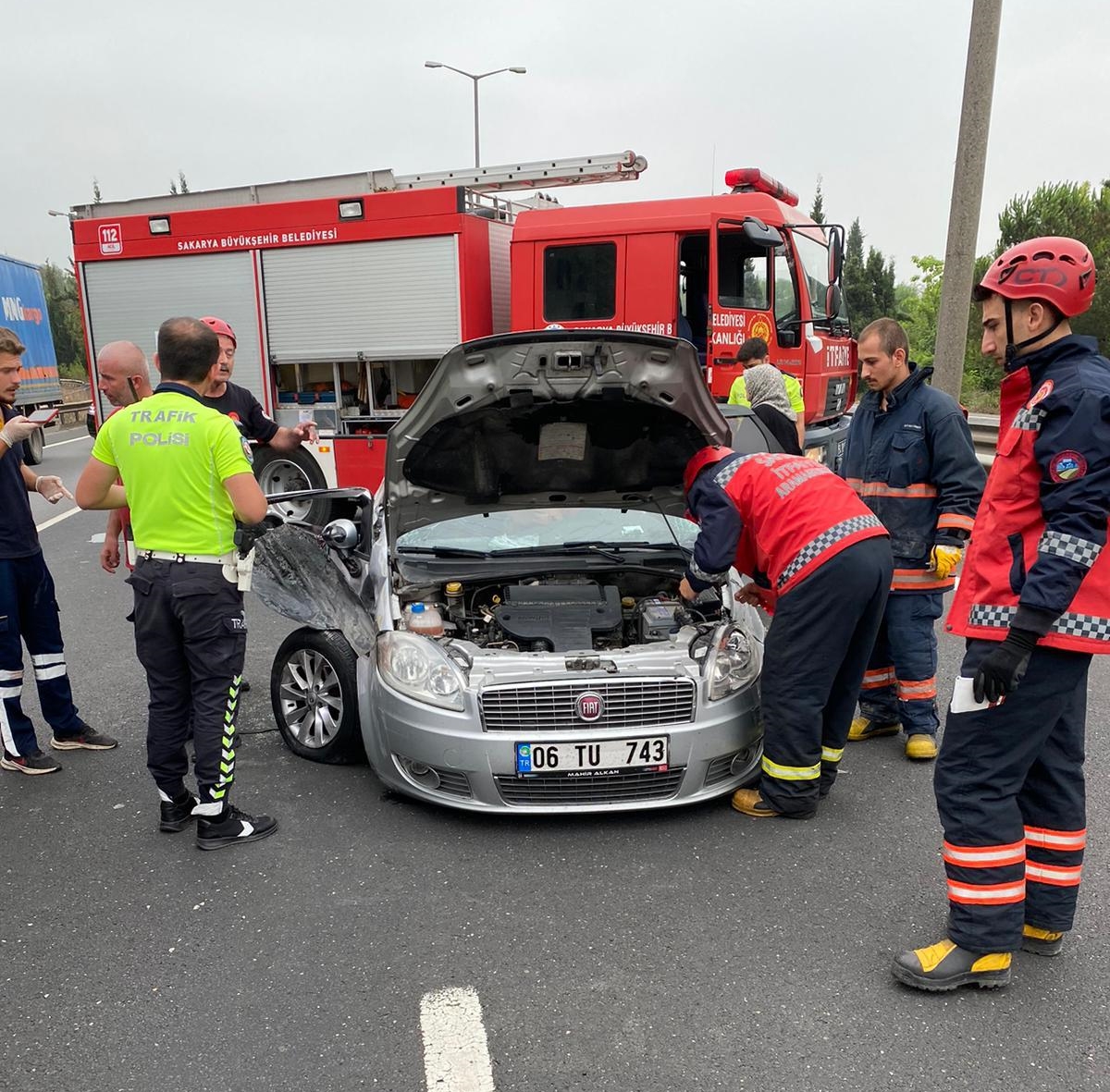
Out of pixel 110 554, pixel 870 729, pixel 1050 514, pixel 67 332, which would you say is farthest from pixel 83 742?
pixel 67 332

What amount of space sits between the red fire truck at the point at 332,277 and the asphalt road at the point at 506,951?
599 centimetres

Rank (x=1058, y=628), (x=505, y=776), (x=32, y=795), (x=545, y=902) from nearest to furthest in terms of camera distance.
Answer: (x=1058, y=628) → (x=545, y=902) → (x=505, y=776) → (x=32, y=795)

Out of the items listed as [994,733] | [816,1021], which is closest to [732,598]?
[994,733]

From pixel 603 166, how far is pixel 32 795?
25.5 feet

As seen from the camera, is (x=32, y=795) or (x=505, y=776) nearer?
(x=505, y=776)

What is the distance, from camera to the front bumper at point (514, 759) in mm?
3363

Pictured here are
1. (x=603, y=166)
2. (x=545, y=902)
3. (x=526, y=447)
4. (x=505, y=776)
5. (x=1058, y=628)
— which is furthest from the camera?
→ (x=603, y=166)

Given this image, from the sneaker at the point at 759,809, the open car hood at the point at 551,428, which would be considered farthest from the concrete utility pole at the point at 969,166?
the sneaker at the point at 759,809

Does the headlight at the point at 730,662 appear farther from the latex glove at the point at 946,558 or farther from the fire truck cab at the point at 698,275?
the fire truck cab at the point at 698,275

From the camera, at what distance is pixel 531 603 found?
4141mm

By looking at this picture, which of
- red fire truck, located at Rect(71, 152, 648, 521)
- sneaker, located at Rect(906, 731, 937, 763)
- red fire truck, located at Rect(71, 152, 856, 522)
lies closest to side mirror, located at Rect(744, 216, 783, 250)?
red fire truck, located at Rect(71, 152, 856, 522)

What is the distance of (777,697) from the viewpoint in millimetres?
3488

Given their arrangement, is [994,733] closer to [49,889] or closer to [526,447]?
[526,447]

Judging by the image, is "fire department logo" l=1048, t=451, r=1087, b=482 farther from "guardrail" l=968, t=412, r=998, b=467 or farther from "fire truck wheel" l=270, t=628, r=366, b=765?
"guardrail" l=968, t=412, r=998, b=467
